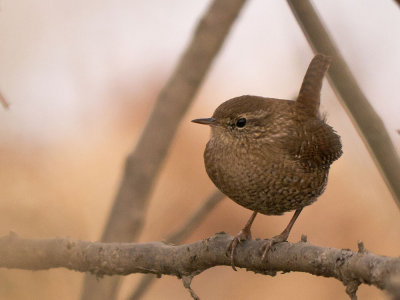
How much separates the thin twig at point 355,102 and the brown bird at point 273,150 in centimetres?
83

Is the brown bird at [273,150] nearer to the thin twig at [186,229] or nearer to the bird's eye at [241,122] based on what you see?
the bird's eye at [241,122]

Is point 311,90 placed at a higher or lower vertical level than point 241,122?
higher

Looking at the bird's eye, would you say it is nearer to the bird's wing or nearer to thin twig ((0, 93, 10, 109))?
the bird's wing

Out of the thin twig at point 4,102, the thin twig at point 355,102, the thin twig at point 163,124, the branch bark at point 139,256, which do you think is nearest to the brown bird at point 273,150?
the branch bark at point 139,256

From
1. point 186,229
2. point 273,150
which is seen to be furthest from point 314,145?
point 186,229

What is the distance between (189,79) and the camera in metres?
3.51

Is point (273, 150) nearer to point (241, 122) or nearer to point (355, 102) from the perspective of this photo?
point (241, 122)

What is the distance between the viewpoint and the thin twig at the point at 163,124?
3.32 metres

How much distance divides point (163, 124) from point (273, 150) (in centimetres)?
62

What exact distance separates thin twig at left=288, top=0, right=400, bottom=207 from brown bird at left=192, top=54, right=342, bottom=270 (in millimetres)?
830

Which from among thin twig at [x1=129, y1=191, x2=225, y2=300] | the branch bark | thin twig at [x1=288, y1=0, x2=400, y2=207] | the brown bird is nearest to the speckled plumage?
the brown bird

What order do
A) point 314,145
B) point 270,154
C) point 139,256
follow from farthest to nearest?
point 314,145 < point 270,154 < point 139,256

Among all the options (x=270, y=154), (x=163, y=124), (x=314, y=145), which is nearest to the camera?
(x=270, y=154)

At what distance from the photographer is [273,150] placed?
3.21 meters
